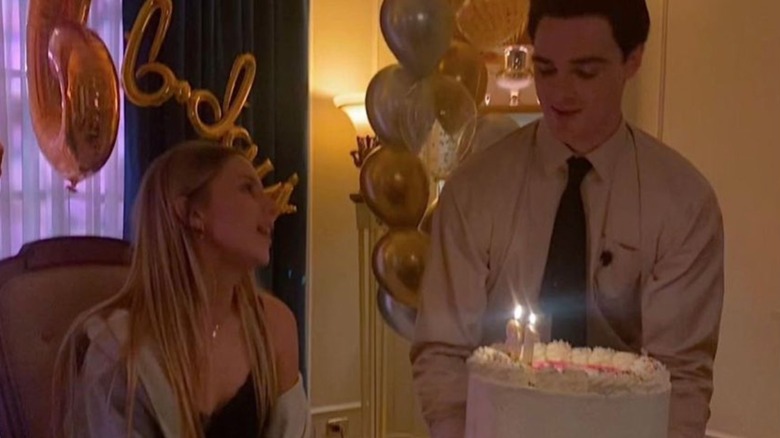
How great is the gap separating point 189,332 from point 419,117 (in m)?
0.97

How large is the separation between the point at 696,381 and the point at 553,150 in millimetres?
416

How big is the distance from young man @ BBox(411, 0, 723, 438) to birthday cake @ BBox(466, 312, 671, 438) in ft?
1.12

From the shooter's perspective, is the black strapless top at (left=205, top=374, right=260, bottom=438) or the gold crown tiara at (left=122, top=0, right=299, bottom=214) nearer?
the black strapless top at (left=205, top=374, right=260, bottom=438)

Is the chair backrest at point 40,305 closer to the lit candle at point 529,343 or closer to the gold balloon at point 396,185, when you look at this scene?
the gold balloon at point 396,185

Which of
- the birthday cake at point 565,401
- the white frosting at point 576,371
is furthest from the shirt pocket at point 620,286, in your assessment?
the birthday cake at point 565,401

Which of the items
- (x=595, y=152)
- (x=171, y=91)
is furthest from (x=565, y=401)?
(x=171, y=91)

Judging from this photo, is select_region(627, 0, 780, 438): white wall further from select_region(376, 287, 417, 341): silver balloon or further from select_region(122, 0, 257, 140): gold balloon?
select_region(122, 0, 257, 140): gold balloon

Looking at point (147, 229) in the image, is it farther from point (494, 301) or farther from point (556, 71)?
point (556, 71)

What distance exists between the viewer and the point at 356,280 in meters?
3.88

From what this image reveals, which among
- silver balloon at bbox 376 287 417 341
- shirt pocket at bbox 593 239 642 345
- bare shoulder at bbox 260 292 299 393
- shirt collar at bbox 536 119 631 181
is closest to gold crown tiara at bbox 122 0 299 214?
silver balloon at bbox 376 287 417 341

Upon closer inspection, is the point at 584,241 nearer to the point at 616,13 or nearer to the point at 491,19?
the point at 616,13

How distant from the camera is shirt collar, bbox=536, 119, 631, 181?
149 centimetres

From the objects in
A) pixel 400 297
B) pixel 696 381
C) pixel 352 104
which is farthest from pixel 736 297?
pixel 696 381

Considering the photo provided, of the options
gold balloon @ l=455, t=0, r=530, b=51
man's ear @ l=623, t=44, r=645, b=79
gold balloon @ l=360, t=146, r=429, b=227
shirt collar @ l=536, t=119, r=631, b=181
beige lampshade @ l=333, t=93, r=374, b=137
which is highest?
gold balloon @ l=455, t=0, r=530, b=51
